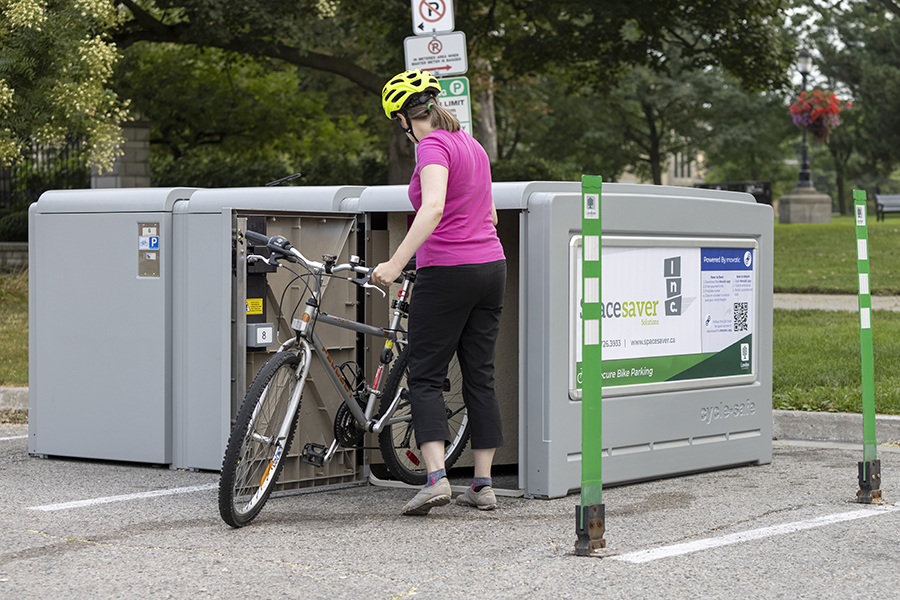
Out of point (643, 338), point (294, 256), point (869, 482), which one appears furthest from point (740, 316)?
point (294, 256)

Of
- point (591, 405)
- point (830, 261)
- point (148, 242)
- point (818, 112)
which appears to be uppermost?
point (818, 112)

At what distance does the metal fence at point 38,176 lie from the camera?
834 inches

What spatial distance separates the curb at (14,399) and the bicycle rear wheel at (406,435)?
12.9 feet

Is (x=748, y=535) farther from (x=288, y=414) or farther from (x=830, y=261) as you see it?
(x=830, y=261)

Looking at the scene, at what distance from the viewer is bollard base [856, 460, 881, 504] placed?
527cm

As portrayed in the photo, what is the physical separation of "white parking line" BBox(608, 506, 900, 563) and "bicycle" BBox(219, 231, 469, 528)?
4.28 ft

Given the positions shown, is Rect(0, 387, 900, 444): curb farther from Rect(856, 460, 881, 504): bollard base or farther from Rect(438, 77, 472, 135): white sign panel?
Rect(438, 77, 472, 135): white sign panel

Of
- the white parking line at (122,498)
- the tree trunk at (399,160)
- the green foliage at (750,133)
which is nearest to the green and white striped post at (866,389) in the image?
the white parking line at (122,498)

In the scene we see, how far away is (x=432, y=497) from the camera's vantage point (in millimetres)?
4973

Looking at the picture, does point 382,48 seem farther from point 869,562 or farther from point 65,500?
point 869,562

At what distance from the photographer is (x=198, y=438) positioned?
611 cm

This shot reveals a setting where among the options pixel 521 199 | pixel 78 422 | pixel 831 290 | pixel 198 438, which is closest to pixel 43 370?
pixel 78 422

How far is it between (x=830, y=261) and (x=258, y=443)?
15.8 m

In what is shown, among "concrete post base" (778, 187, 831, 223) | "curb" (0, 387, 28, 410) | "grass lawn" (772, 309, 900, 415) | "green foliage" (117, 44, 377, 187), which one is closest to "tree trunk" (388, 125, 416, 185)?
"green foliage" (117, 44, 377, 187)
